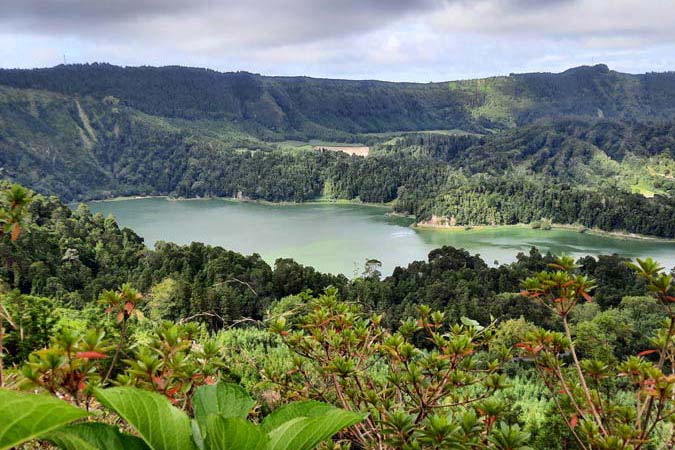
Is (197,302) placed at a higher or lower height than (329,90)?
lower

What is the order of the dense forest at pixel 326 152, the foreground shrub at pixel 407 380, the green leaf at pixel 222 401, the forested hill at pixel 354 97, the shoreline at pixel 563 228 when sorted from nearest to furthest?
the green leaf at pixel 222 401
the foreground shrub at pixel 407 380
the shoreline at pixel 563 228
the dense forest at pixel 326 152
the forested hill at pixel 354 97

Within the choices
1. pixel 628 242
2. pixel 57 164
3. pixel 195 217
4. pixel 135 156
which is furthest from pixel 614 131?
pixel 57 164

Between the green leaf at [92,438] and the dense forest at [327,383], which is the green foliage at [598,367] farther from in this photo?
the green leaf at [92,438]

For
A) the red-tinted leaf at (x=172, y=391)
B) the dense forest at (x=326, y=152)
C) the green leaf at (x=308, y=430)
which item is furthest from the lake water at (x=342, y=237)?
the green leaf at (x=308, y=430)

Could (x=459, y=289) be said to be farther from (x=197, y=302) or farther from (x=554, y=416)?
(x=554, y=416)

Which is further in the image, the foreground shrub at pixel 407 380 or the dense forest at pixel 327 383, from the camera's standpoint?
the foreground shrub at pixel 407 380

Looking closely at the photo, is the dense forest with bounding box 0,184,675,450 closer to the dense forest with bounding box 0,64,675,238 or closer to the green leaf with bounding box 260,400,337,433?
the green leaf with bounding box 260,400,337,433
